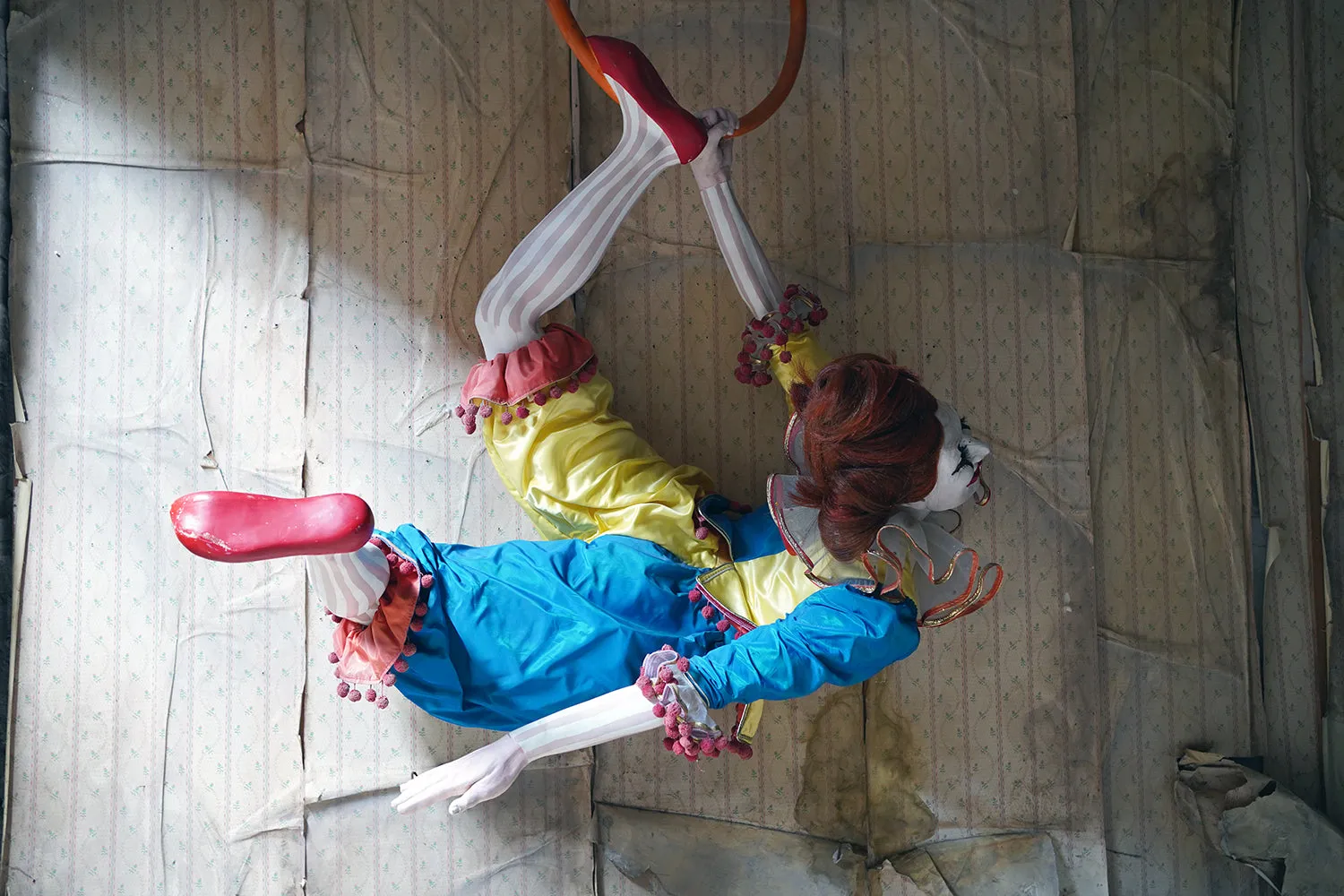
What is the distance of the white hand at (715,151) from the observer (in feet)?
5.75

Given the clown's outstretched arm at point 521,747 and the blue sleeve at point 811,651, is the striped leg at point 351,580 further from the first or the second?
the blue sleeve at point 811,651

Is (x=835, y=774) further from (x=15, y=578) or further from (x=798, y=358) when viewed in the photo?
(x=15, y=578)

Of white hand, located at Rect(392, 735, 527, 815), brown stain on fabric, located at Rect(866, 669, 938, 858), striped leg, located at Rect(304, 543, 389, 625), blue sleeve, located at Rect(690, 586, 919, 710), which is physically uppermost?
striped leg, located at Rect(304, 543, 389, 625)

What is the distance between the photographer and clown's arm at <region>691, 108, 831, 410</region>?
6.07ft

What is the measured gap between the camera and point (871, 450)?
4.90 ft

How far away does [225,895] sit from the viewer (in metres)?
1.99

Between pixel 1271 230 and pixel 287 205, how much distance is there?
207cm

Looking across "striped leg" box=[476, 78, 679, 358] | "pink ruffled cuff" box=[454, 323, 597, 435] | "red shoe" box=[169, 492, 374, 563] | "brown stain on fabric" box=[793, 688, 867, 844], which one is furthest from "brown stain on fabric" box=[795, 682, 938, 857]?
"red shoe" box=[169, 492, 374, 563]

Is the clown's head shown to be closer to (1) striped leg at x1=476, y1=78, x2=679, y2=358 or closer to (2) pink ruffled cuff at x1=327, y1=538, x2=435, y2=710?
(1) striped leg at x1=476, y1=78, x2=679, y2=358

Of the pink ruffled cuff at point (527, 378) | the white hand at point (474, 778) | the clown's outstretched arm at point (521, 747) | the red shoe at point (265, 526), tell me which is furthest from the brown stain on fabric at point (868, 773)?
the red shoe at point (265, 526)

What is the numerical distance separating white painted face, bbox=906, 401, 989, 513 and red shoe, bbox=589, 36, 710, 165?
22.9 inches

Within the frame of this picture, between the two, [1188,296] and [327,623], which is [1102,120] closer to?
[1188,296]

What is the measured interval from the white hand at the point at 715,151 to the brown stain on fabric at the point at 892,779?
1054 mm

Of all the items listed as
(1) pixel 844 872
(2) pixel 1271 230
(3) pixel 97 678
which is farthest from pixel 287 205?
(2) pixel 1271 230
